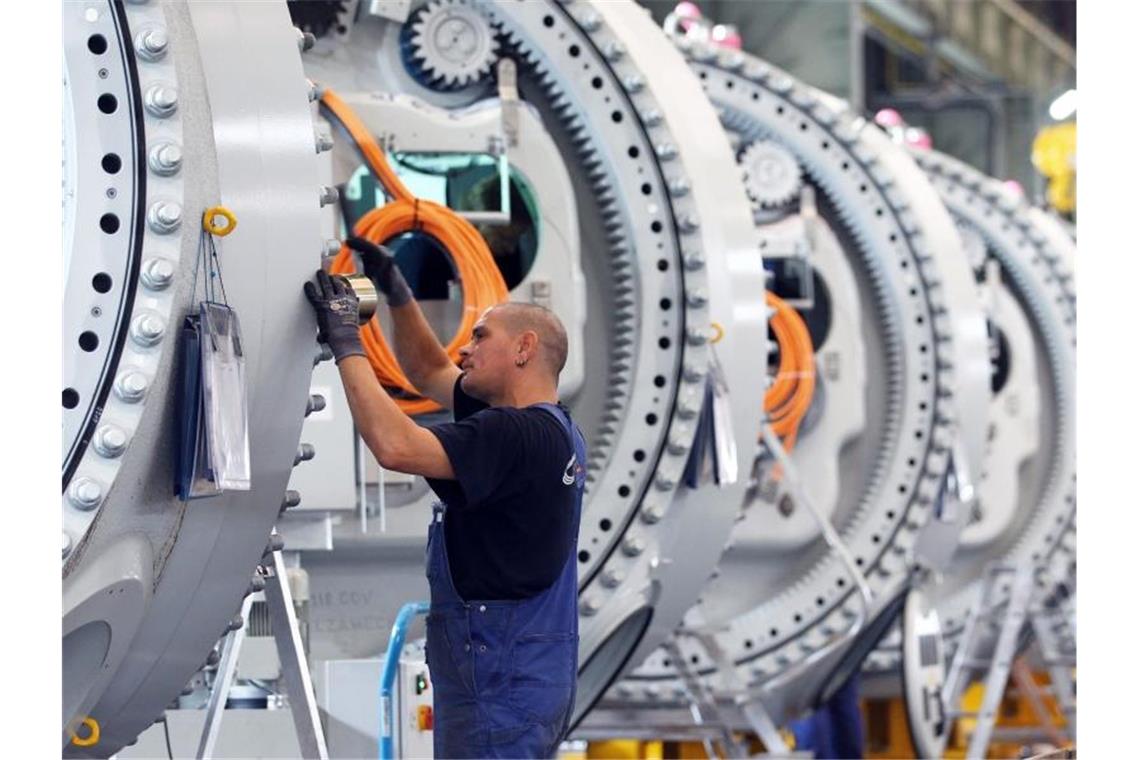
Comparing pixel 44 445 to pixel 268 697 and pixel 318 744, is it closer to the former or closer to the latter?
pixel 318 744

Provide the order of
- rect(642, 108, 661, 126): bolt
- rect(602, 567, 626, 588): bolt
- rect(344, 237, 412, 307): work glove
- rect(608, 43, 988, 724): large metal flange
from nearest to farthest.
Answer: rect(344, 237, 412, 307): work glove
rect(602, 567, 626, 588): bolt
rect(642, 108, 661, 126): bolt
rect(608, 43, 988, 724): large metal flange

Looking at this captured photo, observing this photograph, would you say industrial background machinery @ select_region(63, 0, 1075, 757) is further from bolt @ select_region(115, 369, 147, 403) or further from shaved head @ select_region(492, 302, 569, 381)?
shaved head @ select_region(492, 302, 569, 381)

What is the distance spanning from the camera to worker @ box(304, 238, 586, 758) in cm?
430

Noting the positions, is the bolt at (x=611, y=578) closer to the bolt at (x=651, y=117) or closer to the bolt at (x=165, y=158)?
the bolt at (x=651, y=117)

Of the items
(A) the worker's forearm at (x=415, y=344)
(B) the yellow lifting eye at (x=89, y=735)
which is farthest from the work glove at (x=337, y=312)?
(A) the worker's forearm at (x=415, y=344)

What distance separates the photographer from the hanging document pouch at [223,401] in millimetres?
3635

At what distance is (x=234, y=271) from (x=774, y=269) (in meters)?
5.47

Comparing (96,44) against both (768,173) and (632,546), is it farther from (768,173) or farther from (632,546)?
(768,173)

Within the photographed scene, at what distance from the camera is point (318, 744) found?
169 inches

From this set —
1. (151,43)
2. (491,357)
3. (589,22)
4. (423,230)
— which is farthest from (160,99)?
(589,22)

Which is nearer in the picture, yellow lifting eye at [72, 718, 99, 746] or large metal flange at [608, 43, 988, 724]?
yellow lifting eye at [72, 718, 99, 746]

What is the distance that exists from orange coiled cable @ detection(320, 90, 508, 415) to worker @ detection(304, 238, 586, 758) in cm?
100

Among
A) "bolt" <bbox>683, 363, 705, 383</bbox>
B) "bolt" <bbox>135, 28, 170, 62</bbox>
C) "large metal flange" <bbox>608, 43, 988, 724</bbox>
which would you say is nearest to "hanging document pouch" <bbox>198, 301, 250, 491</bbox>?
"bolt" <bbox>135, 28, 170, 62</bbox>

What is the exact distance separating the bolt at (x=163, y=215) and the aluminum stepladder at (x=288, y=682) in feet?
2.82
